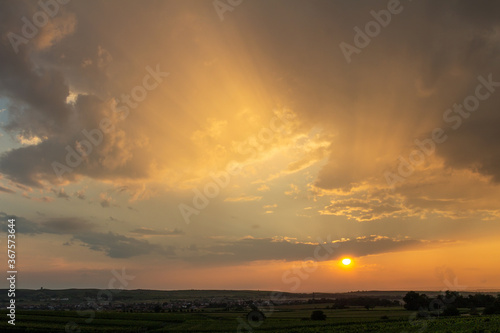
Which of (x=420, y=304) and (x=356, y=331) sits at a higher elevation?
(x=356, y=331)

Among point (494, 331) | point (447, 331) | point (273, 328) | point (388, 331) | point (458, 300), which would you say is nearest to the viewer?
point (494, 331)

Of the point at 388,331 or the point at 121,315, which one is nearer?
the point at 388,331

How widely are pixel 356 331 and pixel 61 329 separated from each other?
6936cm

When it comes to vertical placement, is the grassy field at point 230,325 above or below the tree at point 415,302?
above

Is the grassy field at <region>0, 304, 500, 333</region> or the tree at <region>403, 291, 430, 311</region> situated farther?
the tree at <region>403, 291, 430, 311</region>

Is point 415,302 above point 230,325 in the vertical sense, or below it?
below

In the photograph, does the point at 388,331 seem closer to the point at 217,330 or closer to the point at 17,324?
the point at 217,330

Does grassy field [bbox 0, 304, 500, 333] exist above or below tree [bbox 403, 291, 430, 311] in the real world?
above

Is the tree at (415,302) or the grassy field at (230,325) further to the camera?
the tree at (415,302)

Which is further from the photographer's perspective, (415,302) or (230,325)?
(415,302)

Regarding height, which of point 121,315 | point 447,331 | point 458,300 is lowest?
point 458,300

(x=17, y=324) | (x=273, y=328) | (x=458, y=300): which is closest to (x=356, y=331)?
(x=273, y=328)

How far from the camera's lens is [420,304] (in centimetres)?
14812

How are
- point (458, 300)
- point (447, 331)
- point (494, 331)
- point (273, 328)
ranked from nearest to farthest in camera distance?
1. point (494, 331)
2. point (447, 331)
3. point (273, 328)
4. point (458, 300)
